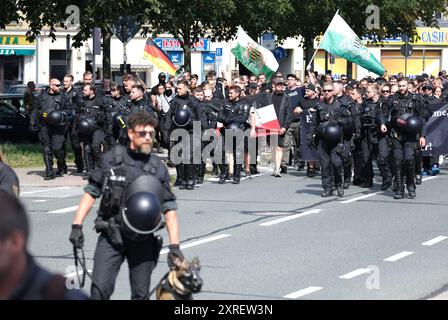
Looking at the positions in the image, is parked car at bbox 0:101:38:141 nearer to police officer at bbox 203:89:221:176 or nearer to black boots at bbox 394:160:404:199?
police officer at bbox 203:89:221:176

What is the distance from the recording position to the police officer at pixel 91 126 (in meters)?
19.5

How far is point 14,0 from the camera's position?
80.0 feet

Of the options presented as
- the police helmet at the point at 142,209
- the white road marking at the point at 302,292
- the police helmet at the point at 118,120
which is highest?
the police helmet at the point at 118,120

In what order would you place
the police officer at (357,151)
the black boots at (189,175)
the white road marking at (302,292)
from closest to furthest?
the white road marking at (302,292) → the black boots at (189,175) → the police officer at (357,151)

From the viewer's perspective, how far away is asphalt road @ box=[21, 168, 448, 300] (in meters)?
10.2

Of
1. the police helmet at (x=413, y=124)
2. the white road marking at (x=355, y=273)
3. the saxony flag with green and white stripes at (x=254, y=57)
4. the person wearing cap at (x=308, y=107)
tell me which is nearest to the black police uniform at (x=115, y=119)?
the person wearing cap at (x=308, y=107)

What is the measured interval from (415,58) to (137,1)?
43789 millimetres

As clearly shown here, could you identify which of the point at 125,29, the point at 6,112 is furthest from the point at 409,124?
the point at 6,112

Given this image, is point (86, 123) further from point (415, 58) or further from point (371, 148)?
point (415, 58)

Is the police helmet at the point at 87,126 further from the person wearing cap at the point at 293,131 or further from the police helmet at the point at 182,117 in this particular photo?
the person wearing cap at the point at 293,131

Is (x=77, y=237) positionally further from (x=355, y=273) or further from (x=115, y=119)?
(x=115, y=119)

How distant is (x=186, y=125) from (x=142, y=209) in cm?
1138

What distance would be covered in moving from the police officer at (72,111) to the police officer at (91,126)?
41 centimetres

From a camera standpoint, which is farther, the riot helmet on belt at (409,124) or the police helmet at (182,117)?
the police helmet at (182,117)
